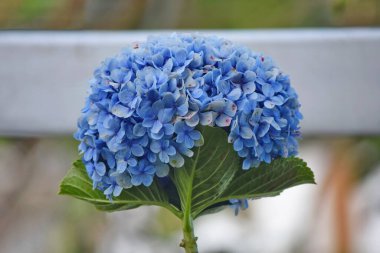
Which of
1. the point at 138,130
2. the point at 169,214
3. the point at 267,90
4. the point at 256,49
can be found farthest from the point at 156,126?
the point at 169,214

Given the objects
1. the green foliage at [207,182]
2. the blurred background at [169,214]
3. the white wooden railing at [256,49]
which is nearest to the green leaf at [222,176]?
the green foliage at [207,182]

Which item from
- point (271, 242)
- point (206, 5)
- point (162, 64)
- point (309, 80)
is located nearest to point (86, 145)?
point (162, 64)

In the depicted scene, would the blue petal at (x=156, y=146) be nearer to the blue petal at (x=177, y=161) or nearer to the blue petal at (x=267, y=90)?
the blue petal at (x=177, y=161)

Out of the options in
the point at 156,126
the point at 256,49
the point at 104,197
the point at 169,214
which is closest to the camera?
the point at 156,126

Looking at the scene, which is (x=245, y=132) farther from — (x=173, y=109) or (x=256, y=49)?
(x=256, y=49)

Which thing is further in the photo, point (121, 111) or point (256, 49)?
point (256, 49)
